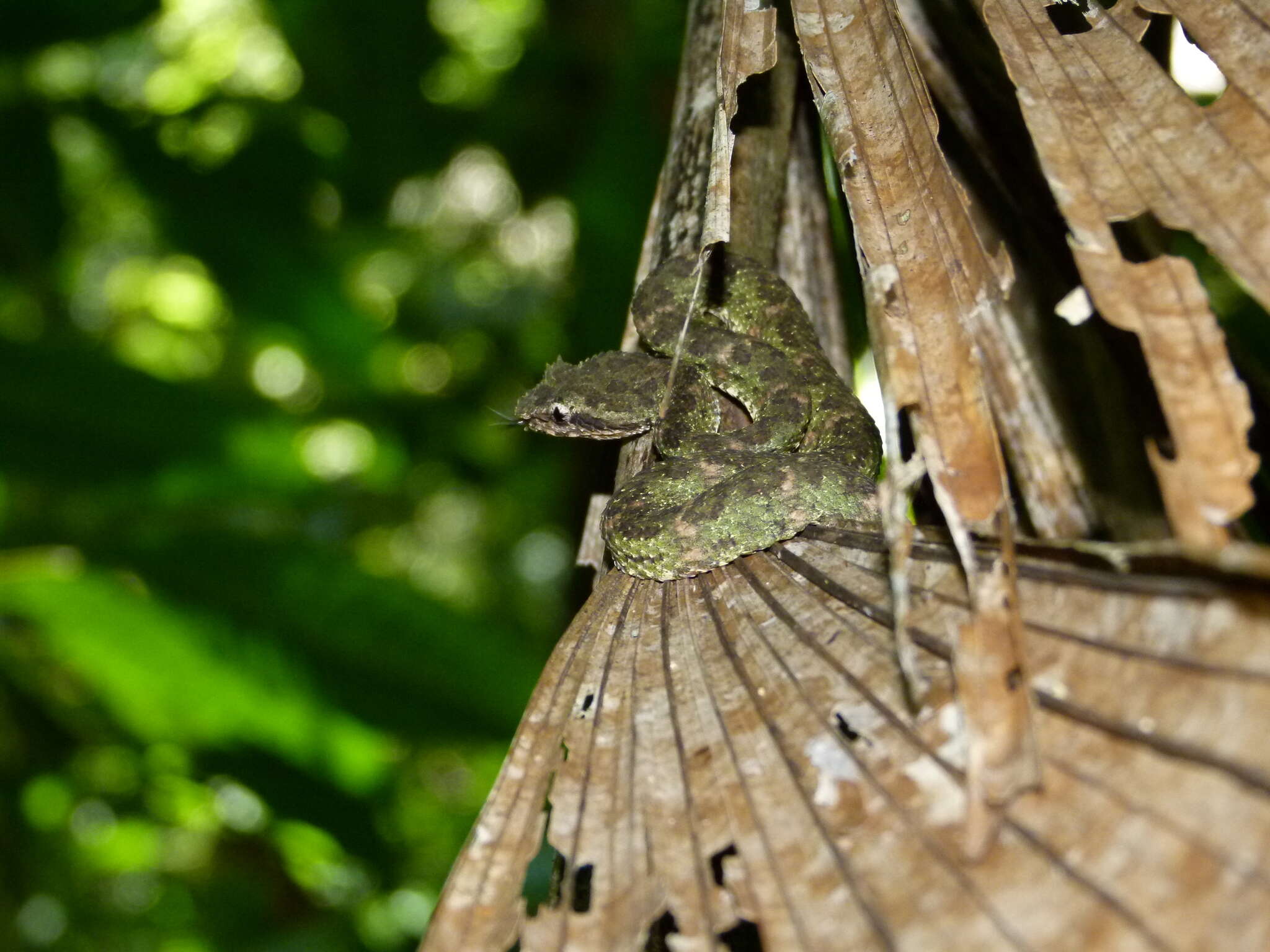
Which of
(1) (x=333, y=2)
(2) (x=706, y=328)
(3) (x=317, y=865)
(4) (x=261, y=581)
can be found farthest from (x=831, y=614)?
(1) (x=333, y=2)

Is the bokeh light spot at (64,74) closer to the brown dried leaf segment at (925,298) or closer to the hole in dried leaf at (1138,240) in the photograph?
the brown dried leaf segment at (925,298)

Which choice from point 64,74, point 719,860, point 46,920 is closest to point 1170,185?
point 719,860

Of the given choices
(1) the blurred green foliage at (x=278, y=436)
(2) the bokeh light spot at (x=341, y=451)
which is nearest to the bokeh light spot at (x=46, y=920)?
(1) the blurred green foliage at (x=278, y=436)

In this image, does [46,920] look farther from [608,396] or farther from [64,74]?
[608,396]

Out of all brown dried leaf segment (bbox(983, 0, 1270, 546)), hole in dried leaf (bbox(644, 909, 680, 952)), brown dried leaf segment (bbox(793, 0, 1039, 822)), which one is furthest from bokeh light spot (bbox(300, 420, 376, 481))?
brown dried leaf segment (bbox(983, 0, 1270, 546))

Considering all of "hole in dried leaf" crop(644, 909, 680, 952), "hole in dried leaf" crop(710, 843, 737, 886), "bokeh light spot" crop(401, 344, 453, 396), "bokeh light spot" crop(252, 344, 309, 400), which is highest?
"bokeh light spot" crop(401, 344, 453, 396)

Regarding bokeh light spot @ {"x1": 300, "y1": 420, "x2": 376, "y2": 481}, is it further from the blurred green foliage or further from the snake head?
the snake head
